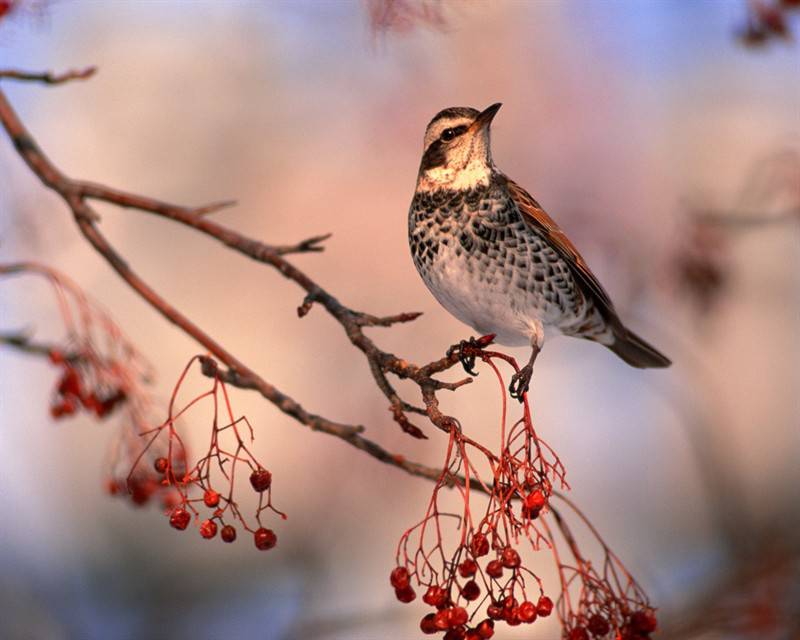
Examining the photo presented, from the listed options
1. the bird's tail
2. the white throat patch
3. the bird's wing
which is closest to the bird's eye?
the white throat patch

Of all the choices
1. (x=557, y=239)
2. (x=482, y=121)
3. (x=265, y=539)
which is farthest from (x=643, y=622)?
(x=482, y=121)

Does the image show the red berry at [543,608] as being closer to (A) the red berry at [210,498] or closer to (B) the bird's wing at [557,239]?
(A) the red berry at [210,498]

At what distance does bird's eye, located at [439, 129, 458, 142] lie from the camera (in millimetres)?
3475

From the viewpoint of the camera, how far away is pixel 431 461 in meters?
6.26

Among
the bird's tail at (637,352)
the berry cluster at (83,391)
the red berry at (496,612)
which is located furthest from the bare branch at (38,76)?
the bird's tail at (637,352)

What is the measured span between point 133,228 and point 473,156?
17.3 ft

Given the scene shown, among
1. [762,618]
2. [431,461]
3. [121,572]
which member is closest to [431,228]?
[762,618]

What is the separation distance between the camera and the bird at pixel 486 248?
325cm

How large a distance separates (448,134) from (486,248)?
0.50 m

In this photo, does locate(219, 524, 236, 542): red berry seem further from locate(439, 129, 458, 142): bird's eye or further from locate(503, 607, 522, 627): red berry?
locate(439, 129, 458, 142): bird's eye

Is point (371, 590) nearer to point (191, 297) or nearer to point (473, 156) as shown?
point (191, 297)

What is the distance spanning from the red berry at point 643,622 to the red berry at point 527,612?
315 millimetres

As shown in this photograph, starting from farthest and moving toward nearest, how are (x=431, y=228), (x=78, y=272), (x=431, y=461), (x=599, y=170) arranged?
(x=78, y=272) < (x=599, y=170) < (x=431, y=461) < (x=431, y=228)

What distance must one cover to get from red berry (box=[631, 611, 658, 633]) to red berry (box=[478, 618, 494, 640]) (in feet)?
1.25
